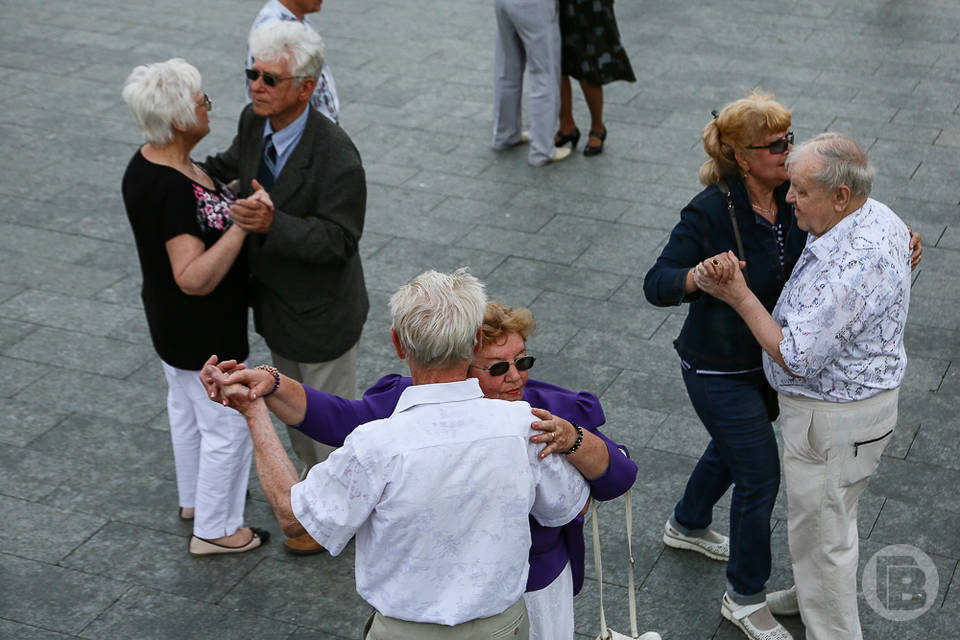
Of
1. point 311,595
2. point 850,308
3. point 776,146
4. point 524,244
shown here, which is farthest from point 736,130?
point 524,244

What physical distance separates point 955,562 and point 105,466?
3683mm

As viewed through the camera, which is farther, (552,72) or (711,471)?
(552,72)

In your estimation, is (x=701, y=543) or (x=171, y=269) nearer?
(x=171, y=269)

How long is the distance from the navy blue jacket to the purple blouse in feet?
3.05

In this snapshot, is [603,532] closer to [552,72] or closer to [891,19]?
[552,72]

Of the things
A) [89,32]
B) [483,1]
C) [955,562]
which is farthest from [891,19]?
[955,562]

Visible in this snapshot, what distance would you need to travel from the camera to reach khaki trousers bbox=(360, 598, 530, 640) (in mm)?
3092

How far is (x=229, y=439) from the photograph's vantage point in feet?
16.6

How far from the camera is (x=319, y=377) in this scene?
5.12 metres

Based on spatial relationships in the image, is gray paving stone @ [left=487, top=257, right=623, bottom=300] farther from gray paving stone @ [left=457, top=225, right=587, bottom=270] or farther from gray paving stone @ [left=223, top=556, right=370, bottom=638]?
gray paving stone @ [left=223, top=556, right=370, bottom=638]

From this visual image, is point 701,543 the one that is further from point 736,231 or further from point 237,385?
point 237,385

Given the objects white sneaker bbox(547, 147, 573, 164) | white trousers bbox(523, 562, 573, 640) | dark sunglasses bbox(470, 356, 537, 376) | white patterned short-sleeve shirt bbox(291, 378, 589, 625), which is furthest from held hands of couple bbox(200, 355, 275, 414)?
white sneaker bbox(547, 147, 573, 164)

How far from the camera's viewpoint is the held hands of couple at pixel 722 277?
155 inches

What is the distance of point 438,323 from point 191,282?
6.56ft
